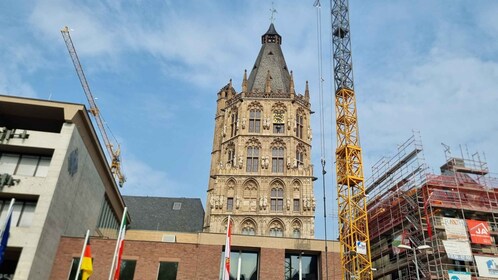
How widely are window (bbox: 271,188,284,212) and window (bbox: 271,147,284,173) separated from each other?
3350mm

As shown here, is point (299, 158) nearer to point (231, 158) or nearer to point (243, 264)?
point (231, 158)

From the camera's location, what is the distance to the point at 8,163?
112ft

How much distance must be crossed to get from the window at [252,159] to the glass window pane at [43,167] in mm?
35162

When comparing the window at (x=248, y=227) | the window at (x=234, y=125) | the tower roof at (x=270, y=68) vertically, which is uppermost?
the tower roof at (x=270, y=68)

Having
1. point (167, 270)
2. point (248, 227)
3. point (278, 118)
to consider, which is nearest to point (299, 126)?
point (278, 118)

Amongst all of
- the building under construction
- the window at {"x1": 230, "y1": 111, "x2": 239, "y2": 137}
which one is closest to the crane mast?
the building under construction

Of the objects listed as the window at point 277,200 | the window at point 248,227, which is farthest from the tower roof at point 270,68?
the window at point 248,227

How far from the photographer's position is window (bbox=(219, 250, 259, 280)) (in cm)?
3538

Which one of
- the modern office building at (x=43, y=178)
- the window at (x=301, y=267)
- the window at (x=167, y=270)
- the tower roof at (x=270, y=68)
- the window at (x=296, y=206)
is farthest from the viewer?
the tower roof at (x=270, y=68)

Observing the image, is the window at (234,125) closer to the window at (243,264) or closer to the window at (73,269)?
the window at (243,264)

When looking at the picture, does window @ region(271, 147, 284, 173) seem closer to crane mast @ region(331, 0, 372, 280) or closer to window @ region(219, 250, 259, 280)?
crane mast @ region(331, 0, 372, 280)

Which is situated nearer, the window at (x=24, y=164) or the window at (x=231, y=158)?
the window at (x=24, y=164)

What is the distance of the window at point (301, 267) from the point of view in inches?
1409

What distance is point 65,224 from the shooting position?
1375 inches
